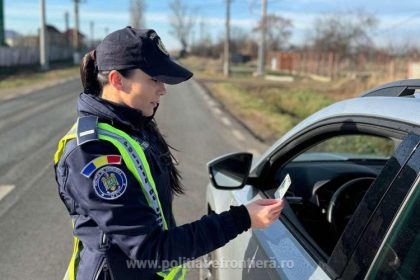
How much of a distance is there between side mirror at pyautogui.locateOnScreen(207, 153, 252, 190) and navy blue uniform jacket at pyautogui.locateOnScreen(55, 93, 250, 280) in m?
0.78

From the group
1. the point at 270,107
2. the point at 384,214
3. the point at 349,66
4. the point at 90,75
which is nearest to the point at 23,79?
the point at 270,107

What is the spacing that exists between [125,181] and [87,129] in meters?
0.22

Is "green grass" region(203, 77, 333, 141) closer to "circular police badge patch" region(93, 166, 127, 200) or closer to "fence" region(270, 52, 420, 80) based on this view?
"fence" region(270, 52, 420, 80)

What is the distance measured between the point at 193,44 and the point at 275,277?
304 feet

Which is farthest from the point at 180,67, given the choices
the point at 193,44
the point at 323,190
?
the point at 193,44

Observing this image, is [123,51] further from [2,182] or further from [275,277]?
[2,182]

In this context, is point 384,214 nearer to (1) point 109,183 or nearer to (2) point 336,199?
(1) point 109,183

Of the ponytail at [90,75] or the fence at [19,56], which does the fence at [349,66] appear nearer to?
the ponytail at [90,75]

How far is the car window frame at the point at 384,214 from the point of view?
1347 mm

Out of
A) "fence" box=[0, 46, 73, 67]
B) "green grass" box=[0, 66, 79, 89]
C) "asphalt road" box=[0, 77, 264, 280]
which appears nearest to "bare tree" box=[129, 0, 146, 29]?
"fence" box=[0, 46, 73, 67]

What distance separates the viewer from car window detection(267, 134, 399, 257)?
2.31 m

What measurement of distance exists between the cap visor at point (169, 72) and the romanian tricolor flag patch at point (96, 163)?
1.06 ft

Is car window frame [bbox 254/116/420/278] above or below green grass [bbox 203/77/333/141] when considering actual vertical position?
above

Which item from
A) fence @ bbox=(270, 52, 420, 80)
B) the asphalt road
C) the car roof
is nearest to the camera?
the car roof
